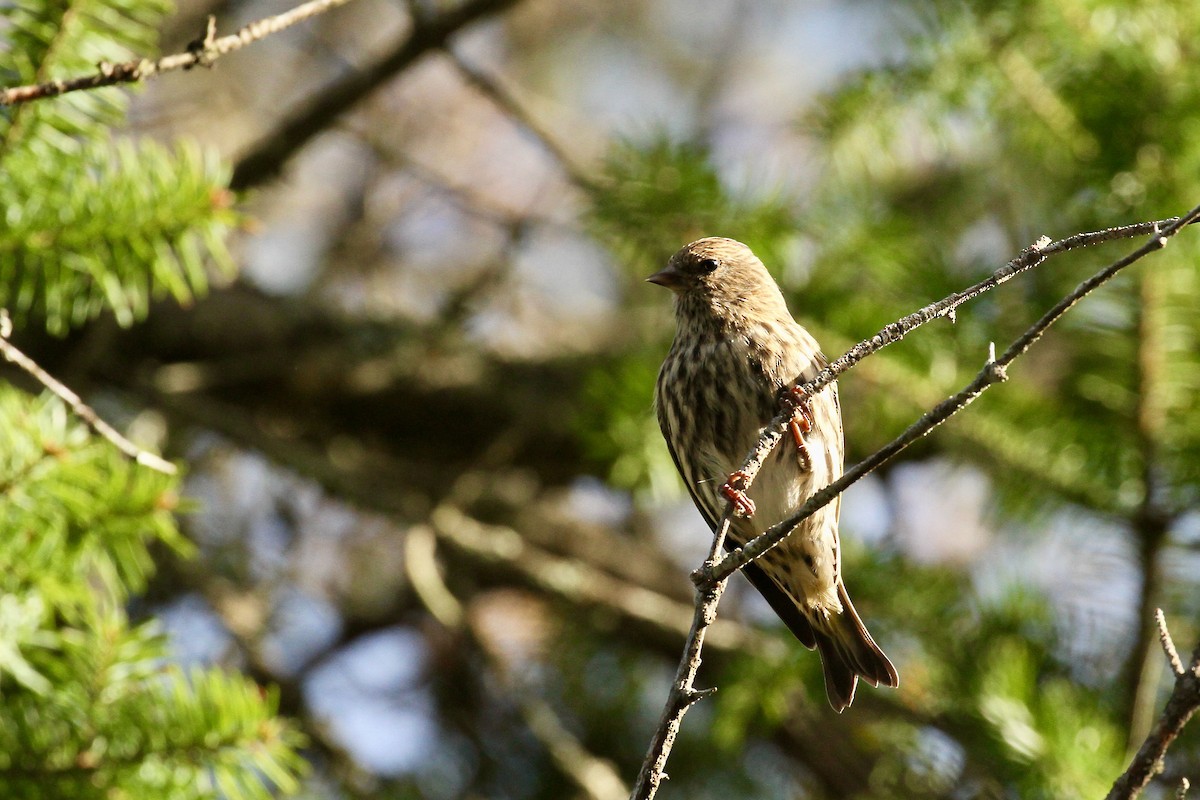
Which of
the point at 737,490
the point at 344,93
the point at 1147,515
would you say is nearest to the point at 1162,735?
the point at 737,490

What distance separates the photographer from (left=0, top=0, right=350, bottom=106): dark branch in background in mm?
1739

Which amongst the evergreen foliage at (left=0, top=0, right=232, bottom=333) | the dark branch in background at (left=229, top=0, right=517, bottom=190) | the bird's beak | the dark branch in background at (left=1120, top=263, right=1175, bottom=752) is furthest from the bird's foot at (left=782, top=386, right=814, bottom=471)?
the dark branch in background at (left=229, top=0, right=517, bottom=190)

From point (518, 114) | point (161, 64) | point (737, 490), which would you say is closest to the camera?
point (161, 64)

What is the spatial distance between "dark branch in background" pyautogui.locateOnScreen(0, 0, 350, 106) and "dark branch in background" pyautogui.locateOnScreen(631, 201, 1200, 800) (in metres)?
1.01

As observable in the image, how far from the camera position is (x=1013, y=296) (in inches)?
160

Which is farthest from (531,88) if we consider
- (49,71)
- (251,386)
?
(49,71)

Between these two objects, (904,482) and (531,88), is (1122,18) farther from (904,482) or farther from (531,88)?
(531,88)

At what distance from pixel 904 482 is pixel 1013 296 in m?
1.52

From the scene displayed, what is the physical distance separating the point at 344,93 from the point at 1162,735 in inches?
123

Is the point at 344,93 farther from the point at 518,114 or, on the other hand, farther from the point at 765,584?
the point at 765,584

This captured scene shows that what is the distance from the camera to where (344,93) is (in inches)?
154

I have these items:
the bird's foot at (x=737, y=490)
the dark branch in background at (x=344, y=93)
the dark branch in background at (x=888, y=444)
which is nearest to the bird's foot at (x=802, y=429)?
the bird's foot at (x=737, y=490)

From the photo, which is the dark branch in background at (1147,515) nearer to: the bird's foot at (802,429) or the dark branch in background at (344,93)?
Answer: the bird's foot at (802,429)

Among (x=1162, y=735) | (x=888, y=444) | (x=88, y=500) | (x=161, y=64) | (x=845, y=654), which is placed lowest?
(x=88, y=500)
